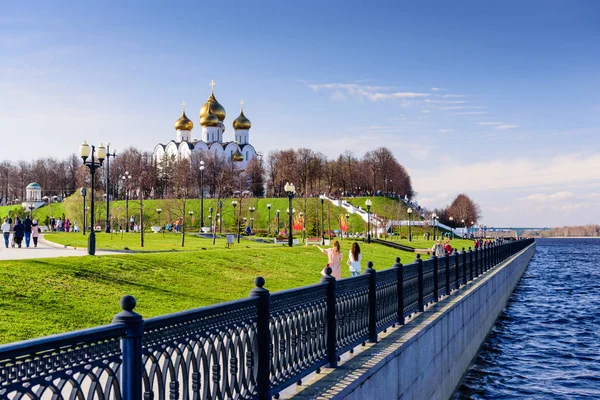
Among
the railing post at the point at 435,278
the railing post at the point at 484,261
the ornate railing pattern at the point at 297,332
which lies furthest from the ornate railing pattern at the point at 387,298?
the railing post at the point at 484,261

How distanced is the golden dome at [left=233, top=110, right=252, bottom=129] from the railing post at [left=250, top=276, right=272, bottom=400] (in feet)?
370

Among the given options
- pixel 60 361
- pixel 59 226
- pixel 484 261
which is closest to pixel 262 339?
pixel 60 361

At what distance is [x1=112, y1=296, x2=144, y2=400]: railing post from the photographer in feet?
12.9

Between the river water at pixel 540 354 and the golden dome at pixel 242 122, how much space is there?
91426 mm

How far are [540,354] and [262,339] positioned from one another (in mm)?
13739

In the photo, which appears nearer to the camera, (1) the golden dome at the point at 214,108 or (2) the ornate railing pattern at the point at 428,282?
(2) the ornate railing pattern at the point at 428,282

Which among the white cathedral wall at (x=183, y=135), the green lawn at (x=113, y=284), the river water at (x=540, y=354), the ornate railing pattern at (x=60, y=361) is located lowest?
the river water at (x=540, y=354)

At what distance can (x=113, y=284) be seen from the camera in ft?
55.9

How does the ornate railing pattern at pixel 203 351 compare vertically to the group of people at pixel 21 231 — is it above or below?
below

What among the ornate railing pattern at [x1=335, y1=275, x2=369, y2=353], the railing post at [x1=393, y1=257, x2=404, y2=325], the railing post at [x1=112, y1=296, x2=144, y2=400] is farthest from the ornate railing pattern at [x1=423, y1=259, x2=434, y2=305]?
the railing post at [x1=112, y1=296, x2=144, y2=400]

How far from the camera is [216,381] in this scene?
4.97 meters

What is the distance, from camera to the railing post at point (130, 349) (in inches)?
155

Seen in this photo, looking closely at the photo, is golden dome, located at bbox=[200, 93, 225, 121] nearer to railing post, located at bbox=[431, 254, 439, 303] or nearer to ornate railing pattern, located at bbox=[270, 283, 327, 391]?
railing post, located at bbox=[431, 254, 439, 303]

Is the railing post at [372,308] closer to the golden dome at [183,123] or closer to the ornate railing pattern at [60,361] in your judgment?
the ornate railing pattern at [60,361]
